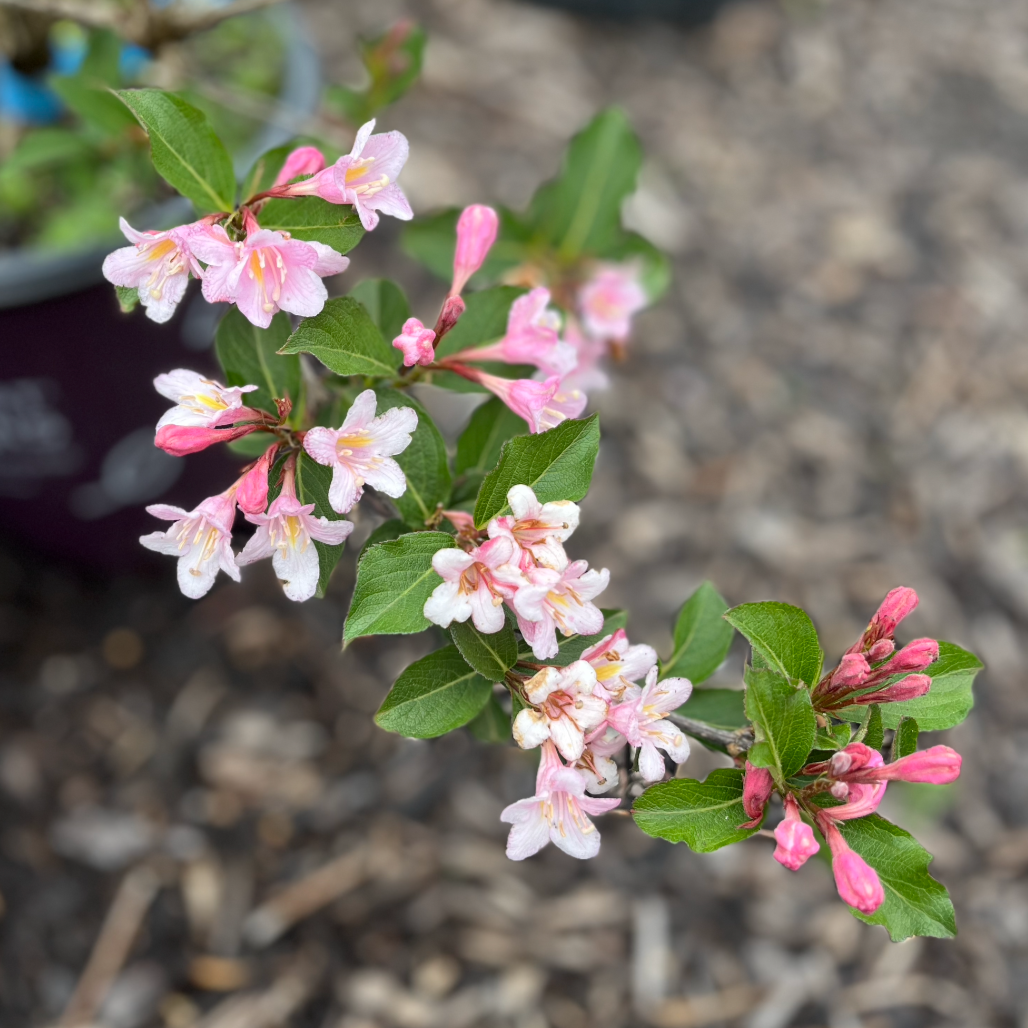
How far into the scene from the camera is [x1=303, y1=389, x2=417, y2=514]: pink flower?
2.81 feet

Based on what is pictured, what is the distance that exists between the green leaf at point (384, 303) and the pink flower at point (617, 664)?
438 mm

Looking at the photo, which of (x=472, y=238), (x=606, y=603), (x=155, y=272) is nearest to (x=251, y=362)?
(x=155, y=272)

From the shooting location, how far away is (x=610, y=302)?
4.88 feet

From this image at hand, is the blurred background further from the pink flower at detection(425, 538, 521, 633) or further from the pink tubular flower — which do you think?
the pink tubular flower

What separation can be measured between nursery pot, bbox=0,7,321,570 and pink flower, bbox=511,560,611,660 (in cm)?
122

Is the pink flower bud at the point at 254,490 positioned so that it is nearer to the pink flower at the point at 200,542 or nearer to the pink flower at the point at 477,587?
the pink flower at the point at 200,542

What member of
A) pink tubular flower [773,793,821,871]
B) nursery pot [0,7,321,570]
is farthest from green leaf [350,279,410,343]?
nursery pot [0,7,321,570]

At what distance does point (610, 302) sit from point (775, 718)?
30.7 inches

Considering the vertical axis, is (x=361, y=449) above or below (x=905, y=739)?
above

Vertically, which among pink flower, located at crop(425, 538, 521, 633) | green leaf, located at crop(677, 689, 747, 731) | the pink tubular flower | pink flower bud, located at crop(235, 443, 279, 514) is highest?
pink flower, located at crop(425, 538, 521, 633)

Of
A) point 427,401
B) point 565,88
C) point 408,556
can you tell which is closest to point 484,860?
point 427,401

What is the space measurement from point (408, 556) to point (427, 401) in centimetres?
161

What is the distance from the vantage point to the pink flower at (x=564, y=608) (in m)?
0.82

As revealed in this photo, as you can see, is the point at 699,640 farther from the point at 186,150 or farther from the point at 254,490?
the point at 186,150
